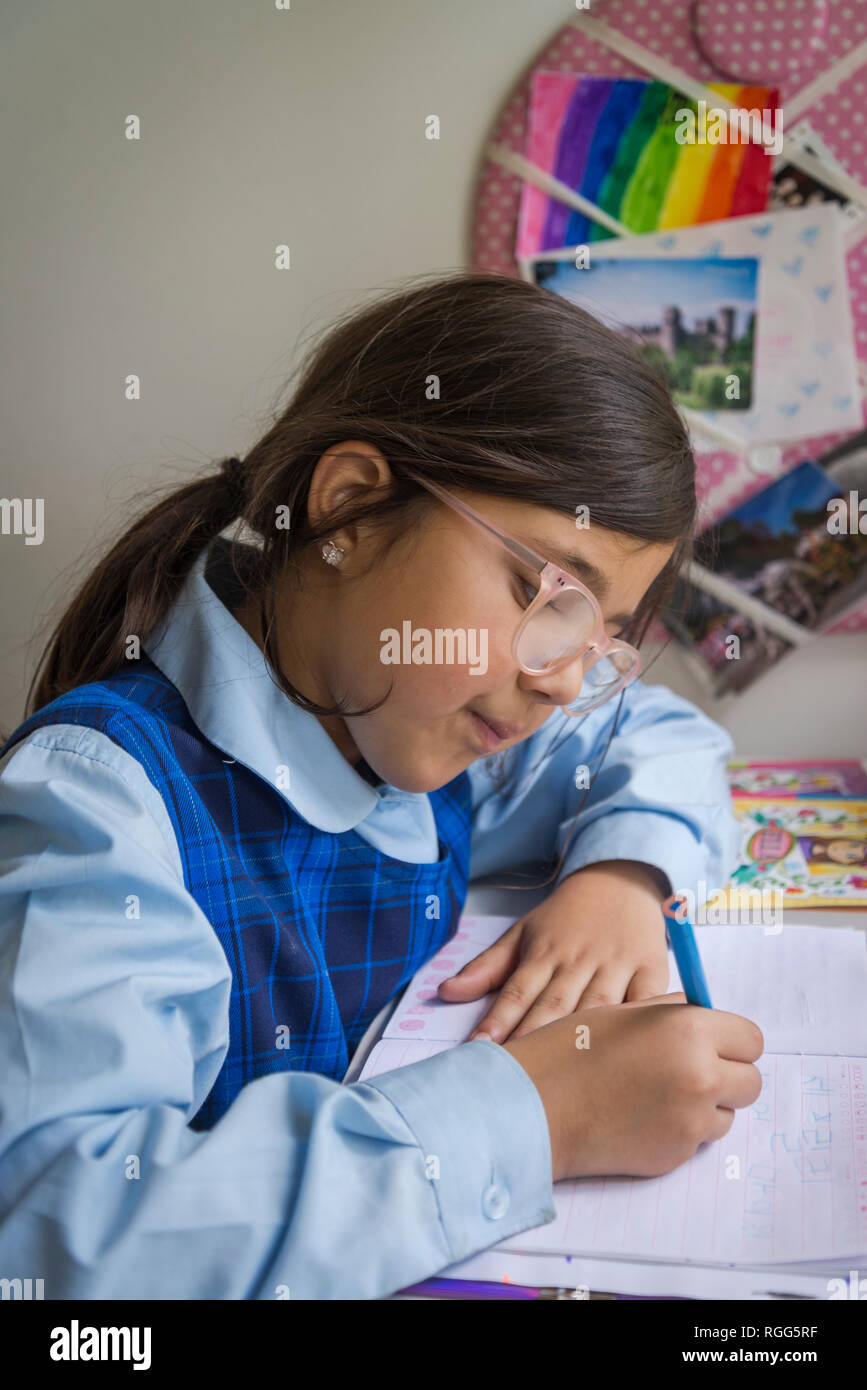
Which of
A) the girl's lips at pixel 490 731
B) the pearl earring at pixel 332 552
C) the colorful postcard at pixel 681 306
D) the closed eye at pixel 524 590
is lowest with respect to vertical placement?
the girl's lips at pixel 490 731

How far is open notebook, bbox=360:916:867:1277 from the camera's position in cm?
57

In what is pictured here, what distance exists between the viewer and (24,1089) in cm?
55

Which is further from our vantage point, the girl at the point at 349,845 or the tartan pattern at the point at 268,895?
the tartan pattern at the point at 268,895

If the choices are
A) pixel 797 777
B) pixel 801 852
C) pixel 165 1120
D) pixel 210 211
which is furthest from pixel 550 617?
pixel 210 211

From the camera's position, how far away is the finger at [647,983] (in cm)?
80

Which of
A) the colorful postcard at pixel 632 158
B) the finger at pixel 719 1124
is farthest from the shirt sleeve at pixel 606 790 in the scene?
the colorful postcard at pixel 632 158

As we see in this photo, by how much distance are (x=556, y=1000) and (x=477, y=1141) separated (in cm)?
20

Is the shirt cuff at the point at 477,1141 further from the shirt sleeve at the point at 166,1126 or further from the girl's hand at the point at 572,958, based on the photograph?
the girl's hand at the point at 572,958

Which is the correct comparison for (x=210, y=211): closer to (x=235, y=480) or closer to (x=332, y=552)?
(x=235, y=480)

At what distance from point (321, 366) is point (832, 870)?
0.62 meters

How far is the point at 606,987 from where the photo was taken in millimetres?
793

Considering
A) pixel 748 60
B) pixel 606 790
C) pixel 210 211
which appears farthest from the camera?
pixel 210 211

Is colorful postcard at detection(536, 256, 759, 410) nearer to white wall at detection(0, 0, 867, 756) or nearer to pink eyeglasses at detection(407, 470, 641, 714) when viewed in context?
white wall at detection(0, 0, 867, 756)

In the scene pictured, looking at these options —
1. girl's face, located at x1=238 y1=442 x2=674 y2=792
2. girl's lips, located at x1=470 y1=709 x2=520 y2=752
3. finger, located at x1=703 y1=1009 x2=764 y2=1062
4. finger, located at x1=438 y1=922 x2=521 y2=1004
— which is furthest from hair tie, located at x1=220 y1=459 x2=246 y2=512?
finger, located at x1=703 y1=1009 x2=764 y2=1062
